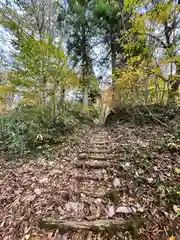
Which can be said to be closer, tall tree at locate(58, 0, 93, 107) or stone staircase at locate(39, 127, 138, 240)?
stone staircase at locate(39, 127, 138, 240)

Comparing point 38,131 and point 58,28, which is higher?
point 58,28

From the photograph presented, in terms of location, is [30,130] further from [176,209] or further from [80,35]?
[80,35]

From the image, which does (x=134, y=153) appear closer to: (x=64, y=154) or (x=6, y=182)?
(x=64, y=154)

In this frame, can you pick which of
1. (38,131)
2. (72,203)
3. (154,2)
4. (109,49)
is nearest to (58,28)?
(109,49)

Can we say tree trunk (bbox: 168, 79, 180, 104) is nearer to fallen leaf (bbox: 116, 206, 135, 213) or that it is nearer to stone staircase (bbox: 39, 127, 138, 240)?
stone staircase (bbox: 39, 127, 138, 240)

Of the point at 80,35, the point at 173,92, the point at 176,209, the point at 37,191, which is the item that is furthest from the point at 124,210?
the point at 80,35

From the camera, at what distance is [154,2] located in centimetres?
366

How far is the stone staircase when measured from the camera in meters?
1.24

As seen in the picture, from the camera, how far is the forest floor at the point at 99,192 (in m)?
1.24

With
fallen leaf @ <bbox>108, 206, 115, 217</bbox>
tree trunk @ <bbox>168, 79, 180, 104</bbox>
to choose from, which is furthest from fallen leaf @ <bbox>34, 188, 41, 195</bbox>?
tree trunk @ <bbox>168, 79, 180, 104</bbox>

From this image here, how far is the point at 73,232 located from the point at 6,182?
1.37m

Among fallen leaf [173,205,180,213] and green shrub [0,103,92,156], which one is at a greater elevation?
green shrub [0,103,92,156]

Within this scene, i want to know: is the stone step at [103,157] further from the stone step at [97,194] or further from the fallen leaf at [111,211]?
the fallen leaf at [111,211]

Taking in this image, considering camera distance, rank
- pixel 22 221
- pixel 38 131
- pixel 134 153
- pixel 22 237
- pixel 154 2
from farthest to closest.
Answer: pixel 154 2 < pixel 38 131 < pixel 134 153 < pixel 22 221 < pixel 22 237
